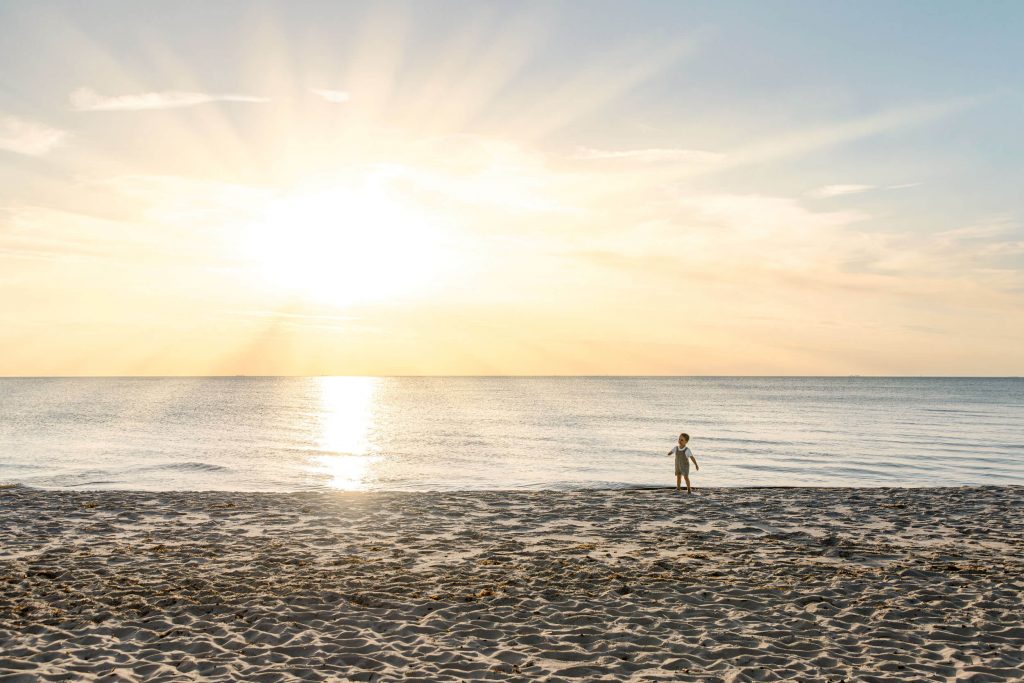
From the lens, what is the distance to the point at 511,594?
452 inches

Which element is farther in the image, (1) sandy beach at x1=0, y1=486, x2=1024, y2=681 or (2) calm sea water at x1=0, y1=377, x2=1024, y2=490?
(2) calm sea water at x1=0, y1=377, x2=1024, y2=490

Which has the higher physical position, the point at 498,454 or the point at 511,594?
the point at 511,594

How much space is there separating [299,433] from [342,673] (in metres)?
51.6

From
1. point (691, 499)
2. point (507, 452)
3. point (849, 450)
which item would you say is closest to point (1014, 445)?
→ point (849, 450)

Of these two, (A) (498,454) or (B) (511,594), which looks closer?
(B) (511,594)

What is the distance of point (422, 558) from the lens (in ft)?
45.0

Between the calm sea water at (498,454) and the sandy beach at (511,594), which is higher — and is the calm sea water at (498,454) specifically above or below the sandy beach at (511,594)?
below

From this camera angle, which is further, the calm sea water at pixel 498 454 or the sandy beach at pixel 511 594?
the calm sea water at pixel 498 454

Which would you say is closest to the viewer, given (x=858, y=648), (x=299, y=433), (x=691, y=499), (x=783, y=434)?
(x=858, y=648)

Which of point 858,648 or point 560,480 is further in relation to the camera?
point 560,480

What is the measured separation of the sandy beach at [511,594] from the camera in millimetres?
8734

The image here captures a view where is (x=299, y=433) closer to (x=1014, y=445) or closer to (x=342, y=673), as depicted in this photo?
(x=1014, y=445)

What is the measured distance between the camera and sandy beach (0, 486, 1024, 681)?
8.73 meters

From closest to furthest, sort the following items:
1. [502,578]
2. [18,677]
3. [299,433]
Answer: [18,677] < [502,578] < [299,433]
